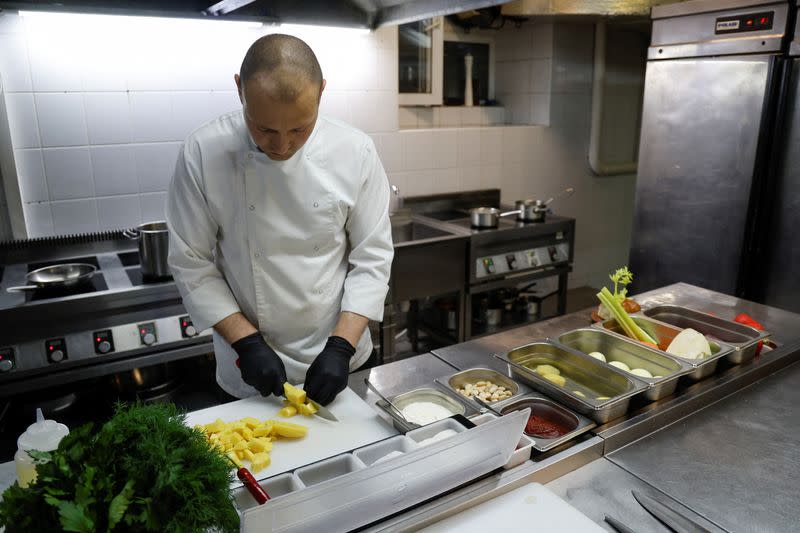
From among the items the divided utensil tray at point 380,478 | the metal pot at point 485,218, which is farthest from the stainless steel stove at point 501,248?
the divided utensil tray at point 380,478

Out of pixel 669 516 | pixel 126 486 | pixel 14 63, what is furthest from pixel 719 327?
pixel 14 63

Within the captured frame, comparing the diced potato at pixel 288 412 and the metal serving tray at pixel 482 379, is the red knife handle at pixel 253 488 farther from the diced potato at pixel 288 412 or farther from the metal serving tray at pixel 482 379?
the metal serving tray at pixel 482 379

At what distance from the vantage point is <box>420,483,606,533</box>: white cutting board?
1053 millimetres

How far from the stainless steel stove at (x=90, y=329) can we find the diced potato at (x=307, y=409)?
1.18m

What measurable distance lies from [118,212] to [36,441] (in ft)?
6.70

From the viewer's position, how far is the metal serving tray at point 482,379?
146cm

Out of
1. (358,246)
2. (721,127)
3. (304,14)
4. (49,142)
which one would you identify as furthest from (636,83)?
(49,142)

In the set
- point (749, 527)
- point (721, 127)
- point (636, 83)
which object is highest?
point (636, 83)

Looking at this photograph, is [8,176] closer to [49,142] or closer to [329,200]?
[49,142]

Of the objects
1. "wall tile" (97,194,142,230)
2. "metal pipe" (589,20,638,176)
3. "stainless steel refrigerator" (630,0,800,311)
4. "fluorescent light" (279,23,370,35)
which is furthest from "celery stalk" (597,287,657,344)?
"metal pipe" (589,20,638,176)

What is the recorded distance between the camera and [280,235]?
1636mm

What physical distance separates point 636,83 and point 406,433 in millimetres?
4312

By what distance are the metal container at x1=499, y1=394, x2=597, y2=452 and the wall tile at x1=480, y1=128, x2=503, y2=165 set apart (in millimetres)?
2702

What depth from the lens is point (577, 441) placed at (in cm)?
129
